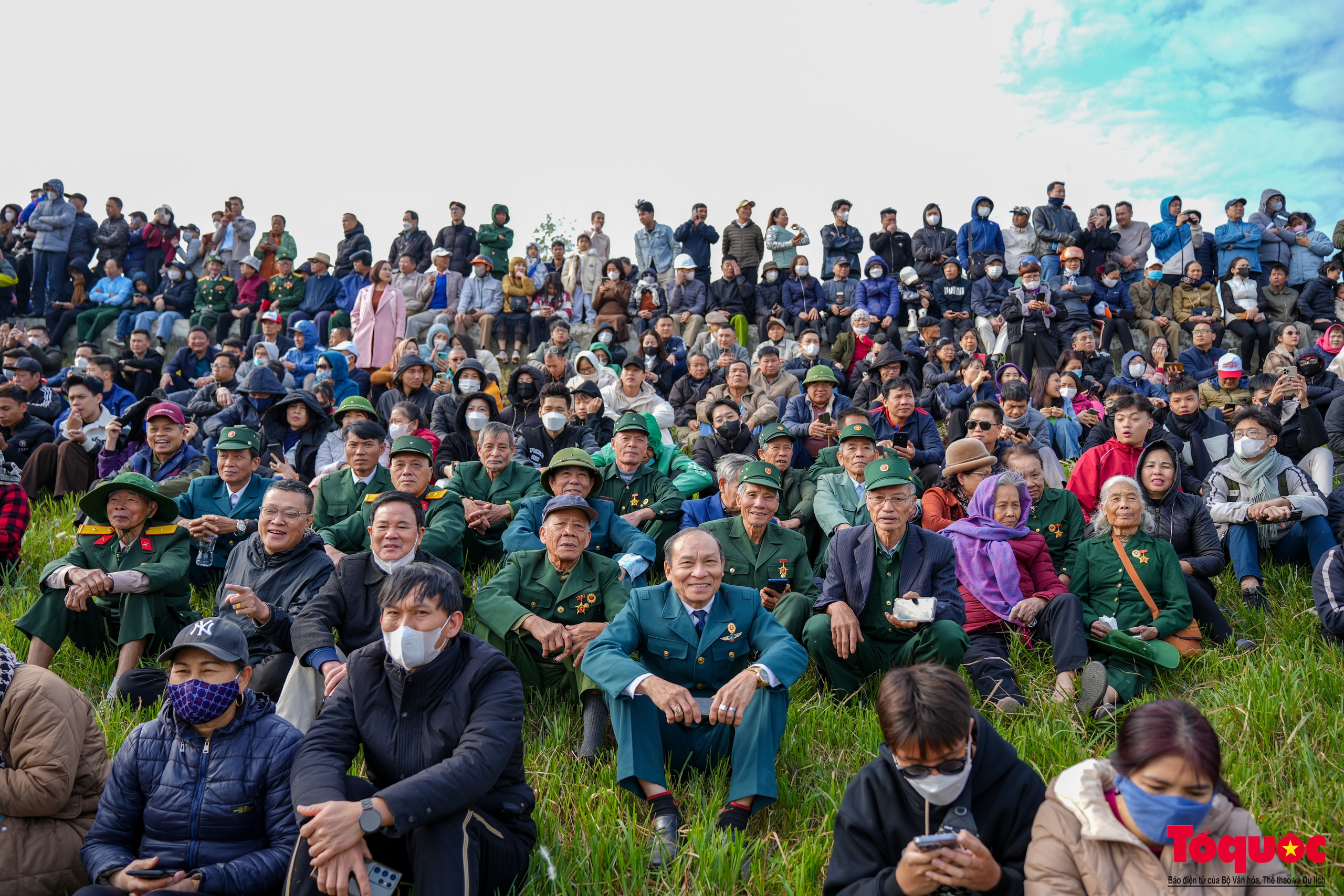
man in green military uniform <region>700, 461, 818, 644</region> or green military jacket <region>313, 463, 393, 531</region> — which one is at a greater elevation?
green military jacket <region>313, 463, 393, 531</region>

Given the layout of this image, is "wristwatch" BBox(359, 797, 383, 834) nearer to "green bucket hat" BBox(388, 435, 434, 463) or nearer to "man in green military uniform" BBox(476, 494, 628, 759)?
"man in green military uniform" BBox(476, 494, 628, 759)

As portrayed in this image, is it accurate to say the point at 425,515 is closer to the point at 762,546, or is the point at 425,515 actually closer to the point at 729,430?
the point at 762,546

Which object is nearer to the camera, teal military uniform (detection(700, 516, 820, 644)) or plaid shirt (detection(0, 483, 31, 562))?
teal military uniform (detection(700, 516, 820, 644))

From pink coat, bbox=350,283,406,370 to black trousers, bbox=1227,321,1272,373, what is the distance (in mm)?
13036

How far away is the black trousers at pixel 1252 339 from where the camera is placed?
13188mm

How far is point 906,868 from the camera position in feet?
8.41

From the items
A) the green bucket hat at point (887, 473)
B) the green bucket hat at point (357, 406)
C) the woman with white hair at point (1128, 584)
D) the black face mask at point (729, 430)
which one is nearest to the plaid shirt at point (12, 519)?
the green bucket hat at point (357, 406)

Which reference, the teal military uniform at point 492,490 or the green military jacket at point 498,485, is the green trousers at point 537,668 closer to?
the teal military uniform at point 492,490

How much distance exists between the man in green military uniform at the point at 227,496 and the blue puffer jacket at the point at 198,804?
3.21 metres

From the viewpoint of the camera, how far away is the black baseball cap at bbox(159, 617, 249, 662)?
3.27 metres

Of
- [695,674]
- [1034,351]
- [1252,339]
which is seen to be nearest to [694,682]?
[695,674]

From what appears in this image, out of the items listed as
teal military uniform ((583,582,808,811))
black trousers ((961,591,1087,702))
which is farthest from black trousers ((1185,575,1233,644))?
teal military uniform ((583,582,808,811))

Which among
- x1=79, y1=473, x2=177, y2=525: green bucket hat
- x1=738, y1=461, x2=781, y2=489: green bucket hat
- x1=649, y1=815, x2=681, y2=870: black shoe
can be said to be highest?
x1=79, y1=473, x2=177, y2=525: green bucket hat

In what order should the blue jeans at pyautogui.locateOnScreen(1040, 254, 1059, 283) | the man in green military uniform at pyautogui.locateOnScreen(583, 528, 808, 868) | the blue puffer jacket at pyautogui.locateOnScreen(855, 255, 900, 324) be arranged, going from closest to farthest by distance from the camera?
the man in green military uniform at pyautogui.locateOnScreen(583, 528, 808, 868), the blue puffer jacket at pyautogui.locateOnScreen(855, 255, 900, 324), the blue jeans at pyautogui.locateOnScreen(1040, 254, 1059, 283)
